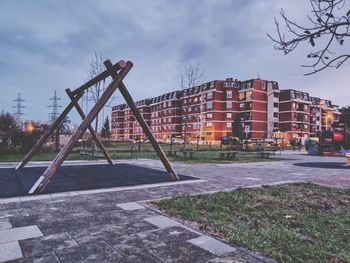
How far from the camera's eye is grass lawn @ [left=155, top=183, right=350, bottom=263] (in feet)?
11.6

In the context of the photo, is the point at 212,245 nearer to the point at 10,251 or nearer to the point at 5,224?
the point at 10,251

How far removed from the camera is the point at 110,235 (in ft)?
12.7

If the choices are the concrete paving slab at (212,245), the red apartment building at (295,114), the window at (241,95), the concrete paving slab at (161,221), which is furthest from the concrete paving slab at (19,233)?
the red apartment building at (295,114)

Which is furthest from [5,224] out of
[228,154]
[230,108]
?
[230,108]

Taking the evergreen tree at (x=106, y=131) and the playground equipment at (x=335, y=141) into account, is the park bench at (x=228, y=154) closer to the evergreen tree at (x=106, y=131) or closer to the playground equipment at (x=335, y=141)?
the playground equipment at (x=335, y=141)

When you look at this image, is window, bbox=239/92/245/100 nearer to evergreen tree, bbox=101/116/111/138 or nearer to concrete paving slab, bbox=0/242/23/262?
evergreen tree, bbox=101/116/111/138

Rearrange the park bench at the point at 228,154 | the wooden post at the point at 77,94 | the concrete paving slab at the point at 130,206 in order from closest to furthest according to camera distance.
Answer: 1. the concrete paving slab at the point at 130,206
2. the wooden post at the point at 77,94
3. the park bench at the point at 228,154

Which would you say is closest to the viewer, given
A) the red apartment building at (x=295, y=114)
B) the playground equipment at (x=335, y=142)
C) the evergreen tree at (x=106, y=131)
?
the playground equipment at (x=335, y=142)

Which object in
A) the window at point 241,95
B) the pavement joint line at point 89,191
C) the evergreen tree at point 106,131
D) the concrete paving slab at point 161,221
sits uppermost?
the window at point 241,95

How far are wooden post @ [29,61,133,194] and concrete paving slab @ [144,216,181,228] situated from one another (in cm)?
311

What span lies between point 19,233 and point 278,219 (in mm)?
4095

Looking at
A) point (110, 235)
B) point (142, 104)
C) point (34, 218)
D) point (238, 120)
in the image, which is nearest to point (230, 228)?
point (110, 235)

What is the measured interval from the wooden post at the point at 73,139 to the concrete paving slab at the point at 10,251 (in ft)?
10.5

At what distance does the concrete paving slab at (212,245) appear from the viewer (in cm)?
342
